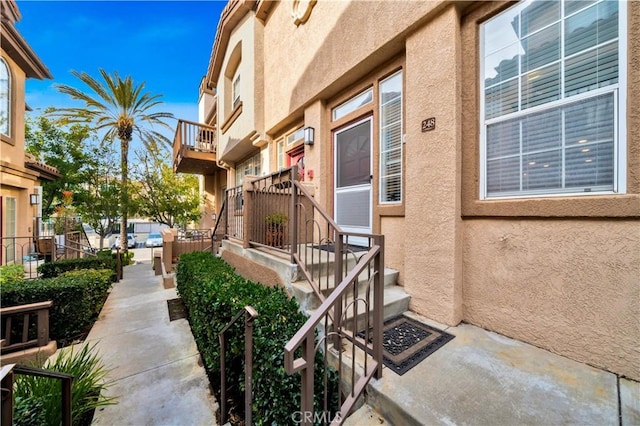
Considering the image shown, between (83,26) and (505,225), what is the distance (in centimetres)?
1054

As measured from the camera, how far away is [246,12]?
7551 millimetres

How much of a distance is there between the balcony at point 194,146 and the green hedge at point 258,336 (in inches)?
339

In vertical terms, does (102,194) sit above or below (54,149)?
below

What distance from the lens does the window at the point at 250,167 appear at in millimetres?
8425

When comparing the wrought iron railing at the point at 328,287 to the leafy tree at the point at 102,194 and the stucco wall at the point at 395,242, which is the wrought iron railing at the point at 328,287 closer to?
the stucco wall at the point at 395,242

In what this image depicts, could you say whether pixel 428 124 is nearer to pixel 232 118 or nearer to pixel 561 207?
pixel 561 207

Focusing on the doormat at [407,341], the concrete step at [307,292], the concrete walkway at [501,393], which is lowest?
the concrete walkway at [501,393]

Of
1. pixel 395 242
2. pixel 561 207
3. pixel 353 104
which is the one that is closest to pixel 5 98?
pixel 353 104

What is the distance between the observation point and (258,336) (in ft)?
7.34

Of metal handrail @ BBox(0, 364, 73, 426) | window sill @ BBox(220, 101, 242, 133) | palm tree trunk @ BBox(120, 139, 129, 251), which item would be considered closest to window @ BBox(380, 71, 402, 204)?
metal handrail @ BBox(0, 364, 73, 426)

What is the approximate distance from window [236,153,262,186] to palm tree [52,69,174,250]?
548cm

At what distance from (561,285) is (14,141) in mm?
14058

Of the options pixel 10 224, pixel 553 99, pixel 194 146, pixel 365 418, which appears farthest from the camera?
pixel 194 146

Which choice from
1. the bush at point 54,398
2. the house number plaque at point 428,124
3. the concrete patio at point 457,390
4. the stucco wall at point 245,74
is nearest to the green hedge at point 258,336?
the concrete patio at point 457,390
